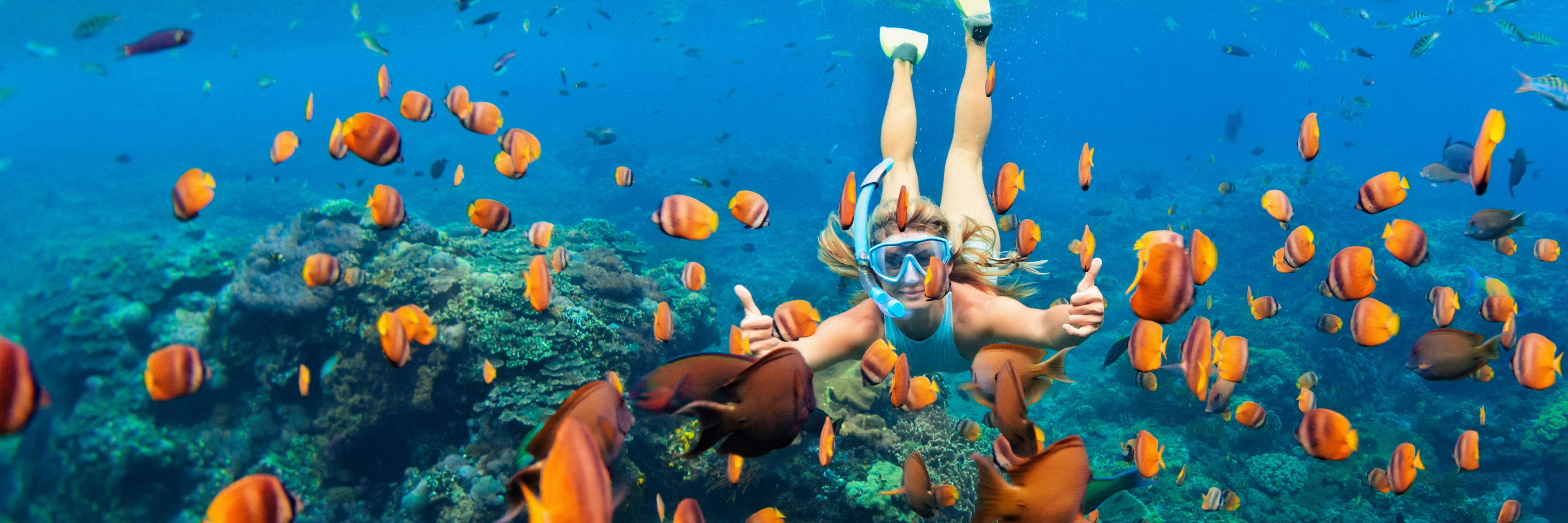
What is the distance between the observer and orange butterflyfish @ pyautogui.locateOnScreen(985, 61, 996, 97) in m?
4.40

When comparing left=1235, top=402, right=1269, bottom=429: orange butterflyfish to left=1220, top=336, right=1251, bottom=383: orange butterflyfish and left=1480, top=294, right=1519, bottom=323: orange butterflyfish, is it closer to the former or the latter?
left=1220, top=336, right=1251, bottom=383: orange butterflyfish

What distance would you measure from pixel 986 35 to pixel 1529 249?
22.9 metres

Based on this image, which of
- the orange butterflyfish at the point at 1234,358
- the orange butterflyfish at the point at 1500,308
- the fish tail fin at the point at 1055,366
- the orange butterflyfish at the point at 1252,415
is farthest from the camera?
the orange butterflyfish at the point at 1252,415

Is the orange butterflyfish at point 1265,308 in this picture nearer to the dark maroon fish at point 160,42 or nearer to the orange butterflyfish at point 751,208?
the orange butterflyfish at point 751,208

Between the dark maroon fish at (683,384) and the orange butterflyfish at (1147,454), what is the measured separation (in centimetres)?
344

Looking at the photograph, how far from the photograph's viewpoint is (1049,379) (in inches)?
91.0

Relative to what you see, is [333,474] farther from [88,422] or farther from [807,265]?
[807,265]

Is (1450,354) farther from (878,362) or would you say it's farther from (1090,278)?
(878,362)

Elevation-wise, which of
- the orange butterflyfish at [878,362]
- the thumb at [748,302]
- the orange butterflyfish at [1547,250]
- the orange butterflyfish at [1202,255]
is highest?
the orange butterflyfish at [1202,255]

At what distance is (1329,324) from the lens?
214 inches

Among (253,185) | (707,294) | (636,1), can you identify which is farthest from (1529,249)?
(253,185)

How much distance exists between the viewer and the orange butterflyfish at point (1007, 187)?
372 centimetres

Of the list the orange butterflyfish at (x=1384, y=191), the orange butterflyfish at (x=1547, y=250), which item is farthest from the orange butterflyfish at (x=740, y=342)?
the orange butterflyfish at (x=1547, y=250)

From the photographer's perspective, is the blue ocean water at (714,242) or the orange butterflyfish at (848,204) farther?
the blue ocean water at (714,242)
